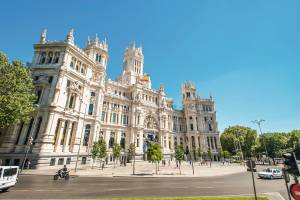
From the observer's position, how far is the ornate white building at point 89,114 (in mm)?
34750

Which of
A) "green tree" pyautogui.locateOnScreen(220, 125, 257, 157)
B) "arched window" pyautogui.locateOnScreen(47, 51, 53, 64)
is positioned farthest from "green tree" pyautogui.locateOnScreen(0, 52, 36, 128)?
"green tree" pyautogui.locateOnScreen(220, 125, 257, 157)

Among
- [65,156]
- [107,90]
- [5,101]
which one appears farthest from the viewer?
[107,90]

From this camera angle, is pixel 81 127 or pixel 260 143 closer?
pixel 81 127

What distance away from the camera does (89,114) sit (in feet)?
152

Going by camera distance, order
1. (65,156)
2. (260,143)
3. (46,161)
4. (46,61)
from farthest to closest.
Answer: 1. (260,143)
2. (46,61)
3. (65,156)
4. (46,161)

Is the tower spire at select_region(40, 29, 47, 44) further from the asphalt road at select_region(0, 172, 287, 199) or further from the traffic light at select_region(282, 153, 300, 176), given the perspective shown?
the traffic light at select_region(282, 153, 300, 176)

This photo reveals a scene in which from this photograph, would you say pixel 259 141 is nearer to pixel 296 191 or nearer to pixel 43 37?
pixel 296 191

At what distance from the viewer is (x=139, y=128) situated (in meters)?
58.7

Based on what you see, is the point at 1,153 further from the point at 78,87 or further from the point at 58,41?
the point at 58,41

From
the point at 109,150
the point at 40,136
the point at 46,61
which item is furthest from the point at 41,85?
the point at 109,150

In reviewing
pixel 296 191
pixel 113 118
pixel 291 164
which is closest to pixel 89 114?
pixel 113 118

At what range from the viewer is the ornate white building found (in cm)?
3475

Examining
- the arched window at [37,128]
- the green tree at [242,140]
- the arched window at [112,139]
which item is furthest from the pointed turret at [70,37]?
the green tree at [242,140]

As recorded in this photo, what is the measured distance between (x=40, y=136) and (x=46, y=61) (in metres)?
19.5
